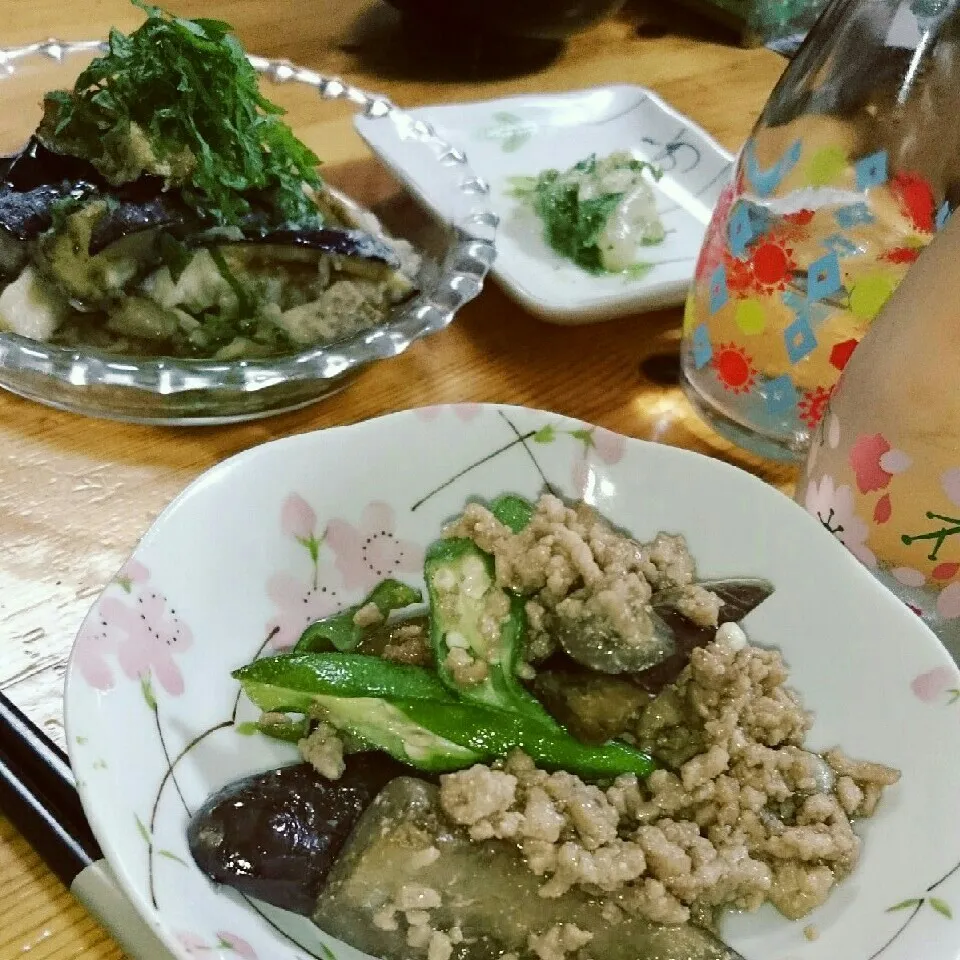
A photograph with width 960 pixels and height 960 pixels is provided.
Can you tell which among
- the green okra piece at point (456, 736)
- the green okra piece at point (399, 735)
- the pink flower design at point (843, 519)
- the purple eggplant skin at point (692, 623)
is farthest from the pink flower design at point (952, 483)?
the green okra piece at point (399, 735)

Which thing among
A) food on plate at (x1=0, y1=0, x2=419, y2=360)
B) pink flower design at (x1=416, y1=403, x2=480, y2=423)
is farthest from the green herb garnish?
pink flower design at (x1=416, y1=403, x2=480, y2=423)

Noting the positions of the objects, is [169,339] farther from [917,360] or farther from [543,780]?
[917,360]

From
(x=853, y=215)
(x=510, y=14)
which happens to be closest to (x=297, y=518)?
(x=853, y=215)

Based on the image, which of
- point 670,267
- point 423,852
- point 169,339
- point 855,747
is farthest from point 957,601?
point 169,339

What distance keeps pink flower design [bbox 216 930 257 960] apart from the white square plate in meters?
1.04

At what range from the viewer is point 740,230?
1.37m

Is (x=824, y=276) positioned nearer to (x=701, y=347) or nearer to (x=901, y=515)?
(x=701, y=347)

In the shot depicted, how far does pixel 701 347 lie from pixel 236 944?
1050mm

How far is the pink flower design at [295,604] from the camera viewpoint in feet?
3.37

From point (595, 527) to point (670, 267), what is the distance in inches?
33.9

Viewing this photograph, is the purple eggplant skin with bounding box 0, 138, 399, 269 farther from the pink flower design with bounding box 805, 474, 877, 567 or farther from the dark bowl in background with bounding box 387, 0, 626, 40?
the dark bowl in background with bounding box 387, 0, 626, 40

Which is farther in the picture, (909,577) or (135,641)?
(909,577)

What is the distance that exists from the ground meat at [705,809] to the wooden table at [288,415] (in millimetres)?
369

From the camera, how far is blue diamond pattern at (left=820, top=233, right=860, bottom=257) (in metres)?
1.33
